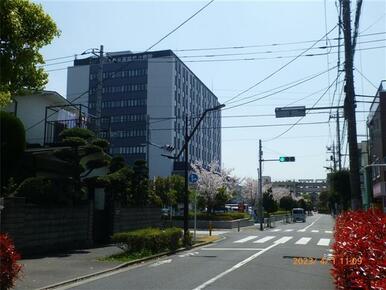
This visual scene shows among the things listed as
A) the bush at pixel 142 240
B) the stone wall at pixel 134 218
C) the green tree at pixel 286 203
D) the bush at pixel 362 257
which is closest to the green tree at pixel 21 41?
the bush at pixel 362 257

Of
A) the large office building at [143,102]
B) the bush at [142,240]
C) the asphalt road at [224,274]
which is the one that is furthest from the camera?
the large office building at [143,102]

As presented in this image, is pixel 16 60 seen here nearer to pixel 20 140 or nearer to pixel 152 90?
pixel 20 140

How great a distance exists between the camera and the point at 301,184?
18738 centimetres

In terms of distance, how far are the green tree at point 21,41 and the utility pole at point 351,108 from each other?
1066 cm

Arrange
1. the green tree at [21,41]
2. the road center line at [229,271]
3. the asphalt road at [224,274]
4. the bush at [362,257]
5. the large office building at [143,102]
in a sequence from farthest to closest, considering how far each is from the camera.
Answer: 1. the large office building at [143,102]
2. the asphalt road at [224,274]
3. the road center line at [229,271]
4. the green tree at [21,41]
5. the bush at [362,257]

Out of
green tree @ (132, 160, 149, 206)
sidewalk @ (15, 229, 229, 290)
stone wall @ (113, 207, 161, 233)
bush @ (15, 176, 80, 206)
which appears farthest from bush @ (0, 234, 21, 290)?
green tree @ (132, 160, 149, 206)

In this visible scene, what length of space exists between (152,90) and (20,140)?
87.8 metres

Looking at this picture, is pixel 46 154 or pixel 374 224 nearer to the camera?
pixel 374 224

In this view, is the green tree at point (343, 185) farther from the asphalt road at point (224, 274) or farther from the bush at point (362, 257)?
the bush at point (362, 257)

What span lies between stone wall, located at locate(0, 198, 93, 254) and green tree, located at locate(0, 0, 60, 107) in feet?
25.7

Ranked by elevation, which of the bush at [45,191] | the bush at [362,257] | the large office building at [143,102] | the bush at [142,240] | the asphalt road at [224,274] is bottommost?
the asphalt road at [224,274]

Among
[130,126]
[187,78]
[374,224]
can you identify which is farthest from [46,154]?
[187,78]

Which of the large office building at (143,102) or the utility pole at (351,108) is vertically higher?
the large office building at (143,102)

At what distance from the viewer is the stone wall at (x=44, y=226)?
53.8 ft
